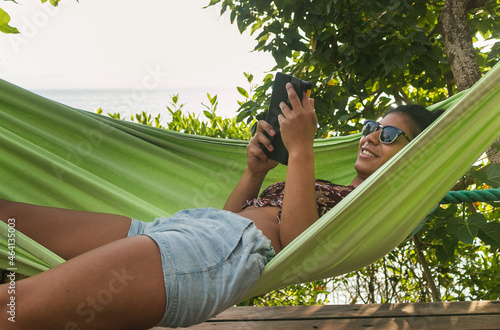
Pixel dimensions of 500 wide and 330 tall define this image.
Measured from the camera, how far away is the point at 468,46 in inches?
78.0

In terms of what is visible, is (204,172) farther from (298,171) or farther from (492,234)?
(492,234)

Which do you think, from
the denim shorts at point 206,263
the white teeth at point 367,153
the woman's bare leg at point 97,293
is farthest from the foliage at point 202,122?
the woman's bare leg at point 97,293

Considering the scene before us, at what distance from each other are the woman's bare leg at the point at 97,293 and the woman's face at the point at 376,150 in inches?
33.9

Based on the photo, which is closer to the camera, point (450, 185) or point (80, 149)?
point (450, 185)

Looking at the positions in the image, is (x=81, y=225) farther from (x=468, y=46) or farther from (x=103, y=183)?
(x=468, y=46)

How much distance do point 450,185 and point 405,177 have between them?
0.16 metres

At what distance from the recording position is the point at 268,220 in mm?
1344

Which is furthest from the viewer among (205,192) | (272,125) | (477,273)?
(477,273)

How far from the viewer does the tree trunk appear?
1936mm

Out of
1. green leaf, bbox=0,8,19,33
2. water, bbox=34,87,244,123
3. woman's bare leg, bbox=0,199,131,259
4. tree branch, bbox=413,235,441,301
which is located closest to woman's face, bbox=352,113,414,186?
woman's bare leg, bbox=0,199,131,259

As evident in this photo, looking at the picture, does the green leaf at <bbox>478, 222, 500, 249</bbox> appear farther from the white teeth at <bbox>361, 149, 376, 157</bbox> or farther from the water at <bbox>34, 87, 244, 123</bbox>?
the water at <bbox>34, 87, 244, 123</bbox>

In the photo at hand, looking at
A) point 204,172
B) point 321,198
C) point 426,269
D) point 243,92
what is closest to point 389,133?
point 321,198

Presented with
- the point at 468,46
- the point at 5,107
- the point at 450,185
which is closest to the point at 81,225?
the point at 5,107

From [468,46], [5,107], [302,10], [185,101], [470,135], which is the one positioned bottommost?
[470,135]
